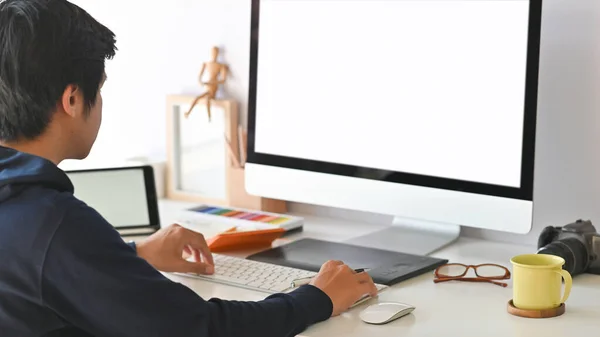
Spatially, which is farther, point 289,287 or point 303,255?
point 303,255

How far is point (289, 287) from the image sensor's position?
1.54m

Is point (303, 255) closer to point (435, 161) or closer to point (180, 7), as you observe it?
point (435, 161)

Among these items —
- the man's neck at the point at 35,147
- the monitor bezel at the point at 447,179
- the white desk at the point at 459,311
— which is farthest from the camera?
the monitor bezel at the point at 447,179

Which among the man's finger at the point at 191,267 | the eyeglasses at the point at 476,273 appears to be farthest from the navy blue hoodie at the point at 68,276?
the eyeglasses at the point at 476,273

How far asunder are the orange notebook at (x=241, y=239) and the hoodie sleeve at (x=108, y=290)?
23.2 inches

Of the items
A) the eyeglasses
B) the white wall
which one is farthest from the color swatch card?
the eyeglasses

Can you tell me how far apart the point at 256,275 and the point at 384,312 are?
0.30m

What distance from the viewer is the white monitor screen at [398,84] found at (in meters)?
1.65

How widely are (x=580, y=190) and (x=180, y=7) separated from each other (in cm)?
109

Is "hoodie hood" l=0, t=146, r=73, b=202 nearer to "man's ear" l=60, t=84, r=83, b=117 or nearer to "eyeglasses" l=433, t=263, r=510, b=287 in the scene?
"man's ear" l=60, t=84, r=83, b=117

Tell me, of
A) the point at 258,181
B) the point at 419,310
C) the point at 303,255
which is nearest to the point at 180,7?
the point at 258,181

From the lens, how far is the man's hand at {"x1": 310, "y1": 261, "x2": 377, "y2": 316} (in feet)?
4.66

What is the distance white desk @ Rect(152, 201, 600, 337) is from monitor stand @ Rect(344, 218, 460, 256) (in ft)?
0.21

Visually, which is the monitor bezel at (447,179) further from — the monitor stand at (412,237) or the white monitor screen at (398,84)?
the monitor stand at (412,237)
